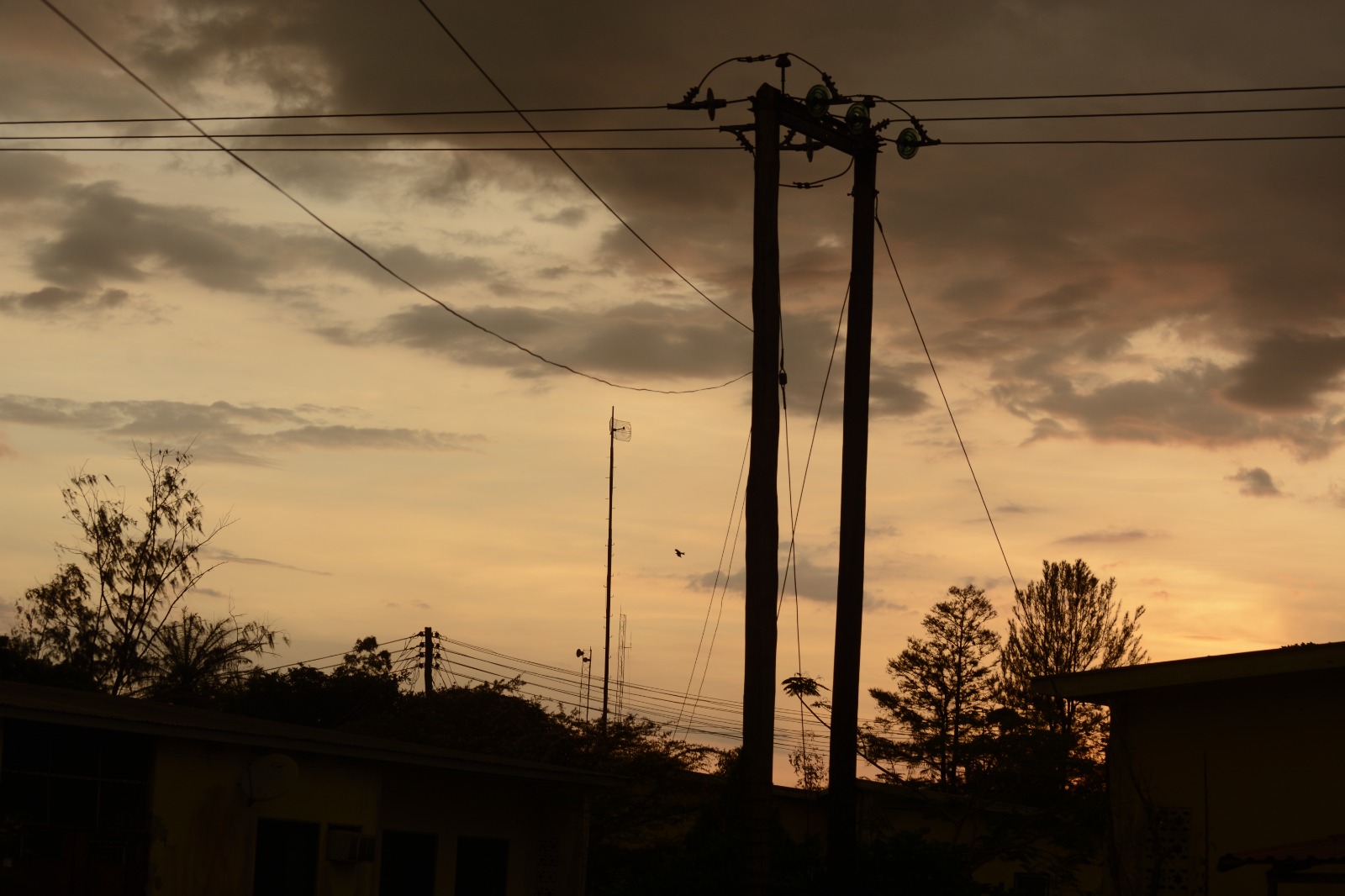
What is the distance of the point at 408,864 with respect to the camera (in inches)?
807

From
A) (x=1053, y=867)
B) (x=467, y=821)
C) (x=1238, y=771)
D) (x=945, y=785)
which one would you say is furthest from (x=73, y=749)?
(x=945, y=785)

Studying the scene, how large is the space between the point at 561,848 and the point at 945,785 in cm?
1719

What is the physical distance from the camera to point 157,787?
14852 millimetres

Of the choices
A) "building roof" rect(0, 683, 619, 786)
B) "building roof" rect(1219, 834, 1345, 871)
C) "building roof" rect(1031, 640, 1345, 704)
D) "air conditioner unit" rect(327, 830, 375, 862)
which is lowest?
"air conditioner unit" rect(327, 830, 375, 862)

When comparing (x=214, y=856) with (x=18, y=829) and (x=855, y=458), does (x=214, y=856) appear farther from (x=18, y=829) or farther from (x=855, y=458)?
(x=855, y=458)

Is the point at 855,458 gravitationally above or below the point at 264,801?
Answer: above

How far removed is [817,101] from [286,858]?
36.7 feet

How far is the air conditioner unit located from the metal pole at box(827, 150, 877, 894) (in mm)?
6888

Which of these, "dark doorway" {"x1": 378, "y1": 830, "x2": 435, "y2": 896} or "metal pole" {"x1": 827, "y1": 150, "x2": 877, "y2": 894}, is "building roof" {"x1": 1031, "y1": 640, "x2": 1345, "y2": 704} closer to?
"metal pole" {"x1": 827, "y1": 150, "x2": 877, "y2": 894}

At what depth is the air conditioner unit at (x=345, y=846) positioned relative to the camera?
17.3 metres

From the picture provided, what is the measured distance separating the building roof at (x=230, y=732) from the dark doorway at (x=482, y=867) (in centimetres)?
208

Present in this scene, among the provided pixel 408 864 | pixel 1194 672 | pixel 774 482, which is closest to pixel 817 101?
pixel 774 482

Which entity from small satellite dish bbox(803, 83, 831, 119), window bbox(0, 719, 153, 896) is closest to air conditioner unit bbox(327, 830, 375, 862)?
window bbox(0, 719, 153, 896)

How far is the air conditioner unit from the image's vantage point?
681 inches
